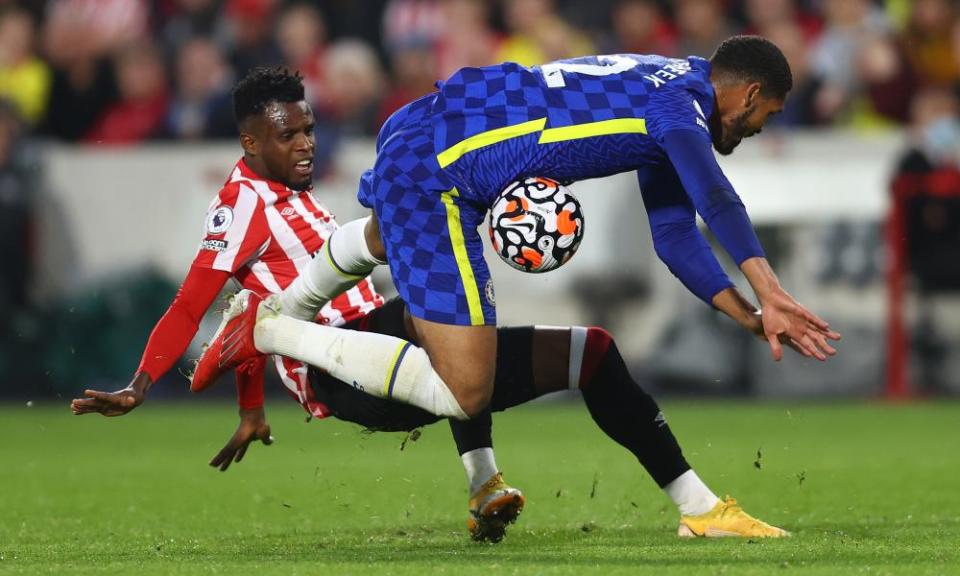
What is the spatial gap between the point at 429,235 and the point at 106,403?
4.20 feet

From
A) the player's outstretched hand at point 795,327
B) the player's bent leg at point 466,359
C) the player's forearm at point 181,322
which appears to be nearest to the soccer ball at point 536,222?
the player's bent leg at point 466,359

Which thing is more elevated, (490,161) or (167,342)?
(490,161)

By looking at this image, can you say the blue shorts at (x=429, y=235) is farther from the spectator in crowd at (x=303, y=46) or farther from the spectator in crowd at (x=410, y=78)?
the spectator in crowd at (x=303, y=46)

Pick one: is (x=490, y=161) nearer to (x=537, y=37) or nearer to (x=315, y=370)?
(x=315, y=370)

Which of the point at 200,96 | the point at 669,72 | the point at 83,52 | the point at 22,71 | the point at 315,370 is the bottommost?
the point at 200,96

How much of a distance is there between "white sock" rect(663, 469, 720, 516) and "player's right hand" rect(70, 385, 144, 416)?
6.58ft

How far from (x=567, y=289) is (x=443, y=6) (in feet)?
11.3

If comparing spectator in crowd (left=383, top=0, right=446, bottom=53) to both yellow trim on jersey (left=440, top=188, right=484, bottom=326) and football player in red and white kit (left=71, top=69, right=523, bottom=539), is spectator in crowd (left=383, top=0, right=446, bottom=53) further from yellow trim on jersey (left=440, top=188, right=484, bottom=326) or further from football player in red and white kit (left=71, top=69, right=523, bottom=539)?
yellow trim on jersey (left=440, top=188, right=484, bottom=326)

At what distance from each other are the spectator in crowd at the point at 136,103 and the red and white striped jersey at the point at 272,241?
8493 mm

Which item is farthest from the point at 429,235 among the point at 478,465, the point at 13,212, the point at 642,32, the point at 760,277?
the point at 13,212

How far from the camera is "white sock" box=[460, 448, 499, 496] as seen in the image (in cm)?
618

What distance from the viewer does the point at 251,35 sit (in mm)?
15266

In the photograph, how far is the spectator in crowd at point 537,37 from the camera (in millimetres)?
14109

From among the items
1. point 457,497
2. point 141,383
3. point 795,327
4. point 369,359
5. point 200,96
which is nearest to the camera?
point 795,327
